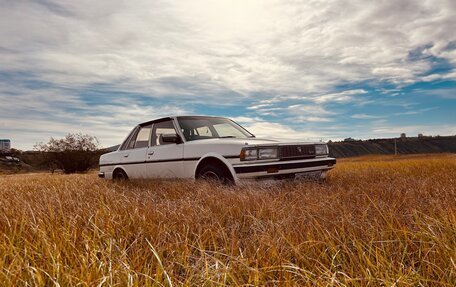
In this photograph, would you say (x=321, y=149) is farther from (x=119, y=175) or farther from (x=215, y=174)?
(x=119, y=175)

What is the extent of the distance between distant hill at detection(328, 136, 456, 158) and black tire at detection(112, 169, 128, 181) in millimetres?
155614

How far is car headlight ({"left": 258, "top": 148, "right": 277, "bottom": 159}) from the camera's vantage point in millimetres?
5023

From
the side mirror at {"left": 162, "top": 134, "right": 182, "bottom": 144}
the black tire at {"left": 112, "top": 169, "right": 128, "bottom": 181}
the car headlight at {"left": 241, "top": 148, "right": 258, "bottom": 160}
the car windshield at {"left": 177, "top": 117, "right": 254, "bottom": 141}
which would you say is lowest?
the black tire at {"left": 112, "top": 169, "right": 128, "bottom": 181}

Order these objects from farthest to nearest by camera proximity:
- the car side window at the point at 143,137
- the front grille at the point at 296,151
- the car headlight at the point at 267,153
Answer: the car side window at the point at 143,137 → the front grille at the point at 296,151 → the car headlight at the point at 267,153

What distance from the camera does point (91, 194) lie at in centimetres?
495

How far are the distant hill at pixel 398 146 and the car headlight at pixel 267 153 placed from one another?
157 m

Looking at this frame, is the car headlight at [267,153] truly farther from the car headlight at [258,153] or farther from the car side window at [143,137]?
the car side window at [143,137]

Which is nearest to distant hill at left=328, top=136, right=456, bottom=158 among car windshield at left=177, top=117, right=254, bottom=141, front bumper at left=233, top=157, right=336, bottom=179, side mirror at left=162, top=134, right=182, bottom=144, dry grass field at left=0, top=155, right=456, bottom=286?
car windshield at left=177, top=117, right=254, bottom=141

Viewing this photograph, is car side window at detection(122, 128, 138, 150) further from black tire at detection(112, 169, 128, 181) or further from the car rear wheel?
the car rear wheel

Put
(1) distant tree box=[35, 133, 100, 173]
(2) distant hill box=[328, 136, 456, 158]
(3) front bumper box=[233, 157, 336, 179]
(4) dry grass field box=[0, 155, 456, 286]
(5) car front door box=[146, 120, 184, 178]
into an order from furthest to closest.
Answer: (2) distant hill box=[328, 136, 456, 158]
(1) distant tree box=[35, 133, 100, 173]
(5) car front door box=[146, 120, 184, 178]
(3) front bumper box=[233, 157, 336, 179]
(4) dry grass field box=[0, 155, 456, 286]

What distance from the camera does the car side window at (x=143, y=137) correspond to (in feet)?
22.6

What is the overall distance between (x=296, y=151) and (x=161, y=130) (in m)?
2.71

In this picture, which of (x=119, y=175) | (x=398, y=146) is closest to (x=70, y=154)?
(x=119, y=175)

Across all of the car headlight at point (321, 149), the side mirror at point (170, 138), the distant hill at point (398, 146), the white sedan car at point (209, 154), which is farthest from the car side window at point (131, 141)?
the distant hill at point (398, 146)
